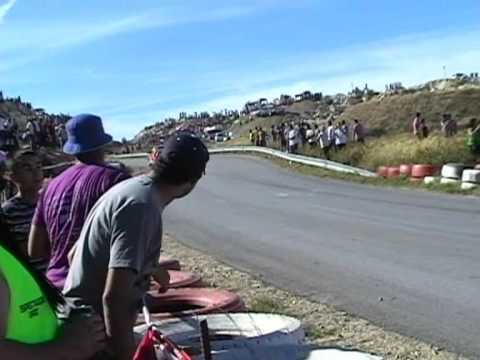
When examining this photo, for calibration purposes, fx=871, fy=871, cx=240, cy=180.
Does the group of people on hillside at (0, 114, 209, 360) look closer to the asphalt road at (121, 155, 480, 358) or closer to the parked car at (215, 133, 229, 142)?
the asphalt road at (121, 155, 480, 358)

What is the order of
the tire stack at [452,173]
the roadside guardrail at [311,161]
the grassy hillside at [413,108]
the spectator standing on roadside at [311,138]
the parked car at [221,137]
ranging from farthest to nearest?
the parked car at [221,137]
the grassy hillside at [413,108]
the spectator standing on roadside at [311,138]
the roadside guardrail at [311,161]
the tire stack at [452,173]

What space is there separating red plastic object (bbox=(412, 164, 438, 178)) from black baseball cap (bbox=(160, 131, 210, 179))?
22.5 meters

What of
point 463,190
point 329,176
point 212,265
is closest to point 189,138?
point 212,265

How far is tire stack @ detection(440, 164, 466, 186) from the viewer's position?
23.5m

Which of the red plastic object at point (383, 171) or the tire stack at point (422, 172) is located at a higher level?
the tire stack at point (422, 172)

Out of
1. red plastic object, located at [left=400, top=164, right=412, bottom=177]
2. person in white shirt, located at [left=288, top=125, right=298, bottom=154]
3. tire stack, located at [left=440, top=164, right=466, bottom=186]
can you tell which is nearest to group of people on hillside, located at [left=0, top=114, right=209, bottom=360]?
tire stack, located at [left=440, top=164, right=466, bottom=186]

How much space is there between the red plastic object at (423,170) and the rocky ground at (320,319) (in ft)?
47.3

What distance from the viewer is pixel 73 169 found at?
15.3 ft

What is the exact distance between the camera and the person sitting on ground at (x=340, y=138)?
118ft

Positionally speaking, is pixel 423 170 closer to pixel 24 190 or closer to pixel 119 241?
pixel 24 190

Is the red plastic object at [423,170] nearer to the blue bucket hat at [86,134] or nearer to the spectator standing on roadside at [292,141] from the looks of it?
the spectator standing on roadside at [292,141]

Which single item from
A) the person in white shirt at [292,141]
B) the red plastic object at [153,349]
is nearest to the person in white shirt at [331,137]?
the person in white shirt at [292,141]

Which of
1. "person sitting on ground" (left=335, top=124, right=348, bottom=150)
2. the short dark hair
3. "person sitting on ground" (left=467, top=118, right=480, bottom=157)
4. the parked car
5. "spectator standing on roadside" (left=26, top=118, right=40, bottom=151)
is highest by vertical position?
the short dark hair

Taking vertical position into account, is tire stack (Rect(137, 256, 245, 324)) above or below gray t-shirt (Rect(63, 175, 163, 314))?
below
